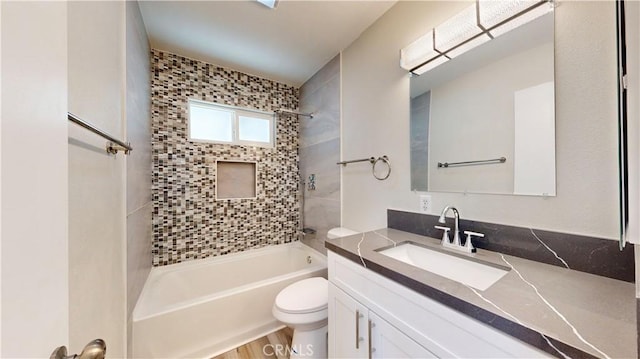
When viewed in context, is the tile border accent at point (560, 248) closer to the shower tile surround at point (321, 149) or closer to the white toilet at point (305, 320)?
the white toilet at point (305, 320)

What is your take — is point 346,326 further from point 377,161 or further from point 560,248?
point 377,161

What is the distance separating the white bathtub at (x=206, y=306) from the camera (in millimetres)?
1406

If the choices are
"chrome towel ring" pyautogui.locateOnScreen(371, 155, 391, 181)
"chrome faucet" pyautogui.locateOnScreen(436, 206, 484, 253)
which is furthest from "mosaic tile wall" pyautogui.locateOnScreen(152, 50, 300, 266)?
"chrome faucet" pyautogui.locateOnScreen(436, 206, 484, 253)

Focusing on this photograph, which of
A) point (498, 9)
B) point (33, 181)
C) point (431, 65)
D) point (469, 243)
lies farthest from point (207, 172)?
point (498, 9)

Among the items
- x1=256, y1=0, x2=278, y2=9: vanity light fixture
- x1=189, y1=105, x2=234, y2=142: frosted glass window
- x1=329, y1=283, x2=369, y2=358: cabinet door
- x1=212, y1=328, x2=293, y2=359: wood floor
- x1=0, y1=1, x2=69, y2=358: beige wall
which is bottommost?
x1=212, y1=328, x2=293, y2=359: wood floor

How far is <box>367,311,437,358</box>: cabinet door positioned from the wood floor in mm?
998

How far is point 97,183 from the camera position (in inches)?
33.8

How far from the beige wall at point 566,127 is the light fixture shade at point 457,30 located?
98 millimetres

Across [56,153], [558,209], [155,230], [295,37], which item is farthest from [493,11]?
[155,230]

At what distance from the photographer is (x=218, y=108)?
235 cm

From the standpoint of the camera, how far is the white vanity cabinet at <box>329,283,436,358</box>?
805 mm

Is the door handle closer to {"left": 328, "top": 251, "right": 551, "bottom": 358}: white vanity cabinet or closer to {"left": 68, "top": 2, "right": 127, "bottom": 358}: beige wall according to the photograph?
{"left": 68, "top": 2, "right": 127, "bottom": 358}: beige wall

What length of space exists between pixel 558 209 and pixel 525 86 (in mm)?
549

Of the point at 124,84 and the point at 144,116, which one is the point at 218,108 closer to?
the point at 144,116
